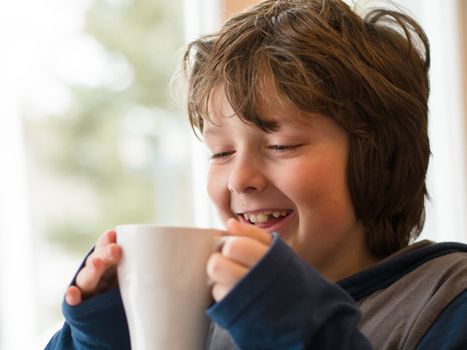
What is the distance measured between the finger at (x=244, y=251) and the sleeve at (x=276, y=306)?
0.05 feet

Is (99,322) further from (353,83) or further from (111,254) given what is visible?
(353,83)

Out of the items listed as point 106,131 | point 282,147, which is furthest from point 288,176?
point 106,131

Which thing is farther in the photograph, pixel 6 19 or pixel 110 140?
pixel 110 140

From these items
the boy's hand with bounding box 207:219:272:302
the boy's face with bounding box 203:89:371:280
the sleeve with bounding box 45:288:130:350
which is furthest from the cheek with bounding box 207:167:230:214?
the boy's hand with bounding box 207:219:272:302

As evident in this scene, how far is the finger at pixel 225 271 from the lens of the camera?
1.98ft

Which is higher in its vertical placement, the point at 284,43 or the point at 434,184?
the point at 284,43

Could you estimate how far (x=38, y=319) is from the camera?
1.62m

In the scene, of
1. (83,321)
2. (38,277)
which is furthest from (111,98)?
(83,321)

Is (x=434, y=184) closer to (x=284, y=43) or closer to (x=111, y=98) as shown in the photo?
(x=111, y=98)

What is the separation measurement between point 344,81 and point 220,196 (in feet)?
0.81

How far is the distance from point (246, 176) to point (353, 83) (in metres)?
0.21

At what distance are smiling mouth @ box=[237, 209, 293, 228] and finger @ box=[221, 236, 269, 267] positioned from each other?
0.36m

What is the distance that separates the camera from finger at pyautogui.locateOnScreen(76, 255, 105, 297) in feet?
2.39

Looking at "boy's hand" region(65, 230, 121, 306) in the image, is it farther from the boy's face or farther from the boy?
the boy's face
